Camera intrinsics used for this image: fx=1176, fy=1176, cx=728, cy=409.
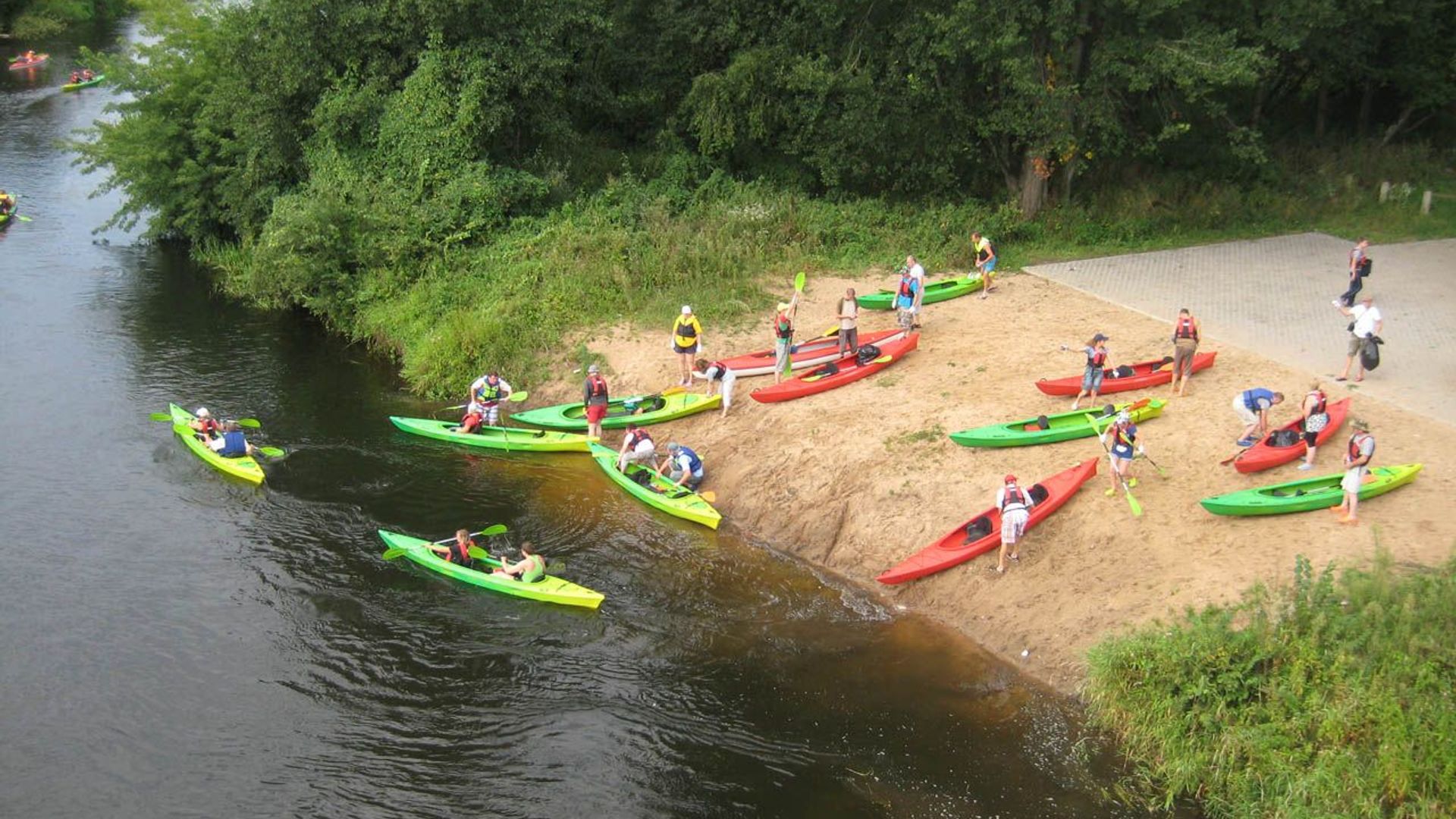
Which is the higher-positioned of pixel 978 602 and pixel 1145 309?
pixel 1145 309

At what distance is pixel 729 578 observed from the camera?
15.5 meters

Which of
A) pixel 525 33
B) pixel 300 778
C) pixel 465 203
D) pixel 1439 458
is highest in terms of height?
pixel 525 33

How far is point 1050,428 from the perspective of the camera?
16.8 m

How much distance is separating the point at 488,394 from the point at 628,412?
7.69ft

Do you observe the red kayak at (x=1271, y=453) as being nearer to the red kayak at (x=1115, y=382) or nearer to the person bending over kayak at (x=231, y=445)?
the red kayak at (x=1115, y=382)

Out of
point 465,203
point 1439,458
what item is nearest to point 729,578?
point 1439,458

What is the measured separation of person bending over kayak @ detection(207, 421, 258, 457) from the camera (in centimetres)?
1822

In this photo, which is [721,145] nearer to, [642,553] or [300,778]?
[642,553]

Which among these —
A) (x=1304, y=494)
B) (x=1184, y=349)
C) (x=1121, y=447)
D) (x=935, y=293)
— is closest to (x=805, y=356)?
(x=935, y=293)

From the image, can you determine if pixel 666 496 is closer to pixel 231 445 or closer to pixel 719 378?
pixel 719 378

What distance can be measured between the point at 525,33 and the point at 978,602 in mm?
16914

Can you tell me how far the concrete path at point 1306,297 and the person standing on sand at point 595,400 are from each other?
9.36m

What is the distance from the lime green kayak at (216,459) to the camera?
18.1 metres

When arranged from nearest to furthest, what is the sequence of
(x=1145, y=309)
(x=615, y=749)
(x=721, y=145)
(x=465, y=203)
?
(x=615, y=749), (x=1145, y=309), (x=465, y=203), (x=721, y=145)
